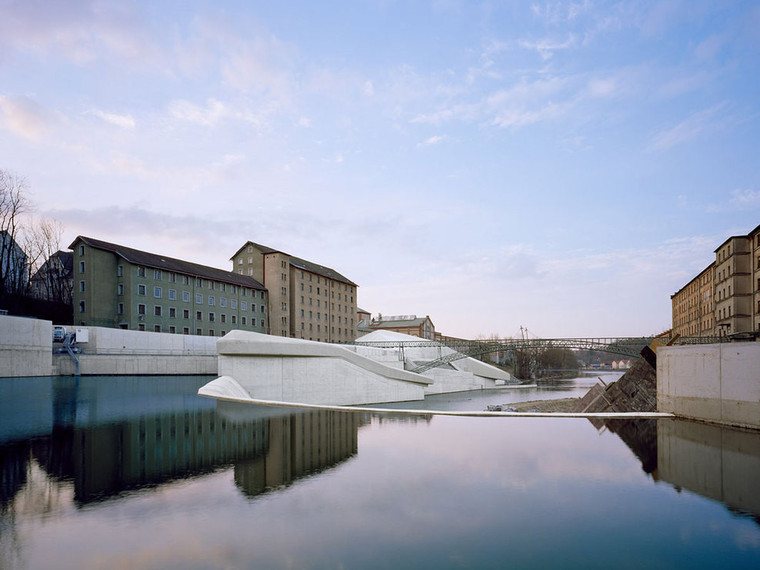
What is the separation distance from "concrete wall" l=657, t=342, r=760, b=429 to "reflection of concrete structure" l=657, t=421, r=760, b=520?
33.0 inches

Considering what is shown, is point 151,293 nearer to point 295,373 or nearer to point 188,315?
point 188,315

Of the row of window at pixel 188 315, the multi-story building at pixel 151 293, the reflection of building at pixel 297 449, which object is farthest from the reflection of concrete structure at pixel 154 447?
the row of window at pixel 188 315

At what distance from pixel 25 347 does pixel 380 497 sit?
128 feet

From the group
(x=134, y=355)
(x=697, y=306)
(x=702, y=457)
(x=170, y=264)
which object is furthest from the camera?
(x=697, y=306)

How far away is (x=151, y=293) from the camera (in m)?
52.0

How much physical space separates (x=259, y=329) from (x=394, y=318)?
56.5 m

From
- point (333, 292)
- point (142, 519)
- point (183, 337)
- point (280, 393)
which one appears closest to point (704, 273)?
point (333, 292)

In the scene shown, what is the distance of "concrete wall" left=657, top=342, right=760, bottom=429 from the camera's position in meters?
14.7

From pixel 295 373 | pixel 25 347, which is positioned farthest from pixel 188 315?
pixel 295 373

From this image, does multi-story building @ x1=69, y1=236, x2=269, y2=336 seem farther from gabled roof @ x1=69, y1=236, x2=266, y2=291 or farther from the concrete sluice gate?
the concrete sluice gate

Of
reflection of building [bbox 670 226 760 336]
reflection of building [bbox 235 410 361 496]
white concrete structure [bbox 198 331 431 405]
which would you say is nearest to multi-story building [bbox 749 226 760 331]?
reflection of building [bbox 670 226 760 336]

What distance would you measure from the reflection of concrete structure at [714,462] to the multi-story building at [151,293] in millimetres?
49665

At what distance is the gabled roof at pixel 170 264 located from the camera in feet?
162

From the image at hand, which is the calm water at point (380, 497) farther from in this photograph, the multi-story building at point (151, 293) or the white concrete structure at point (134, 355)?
the multi-story building at point (151, 293)
